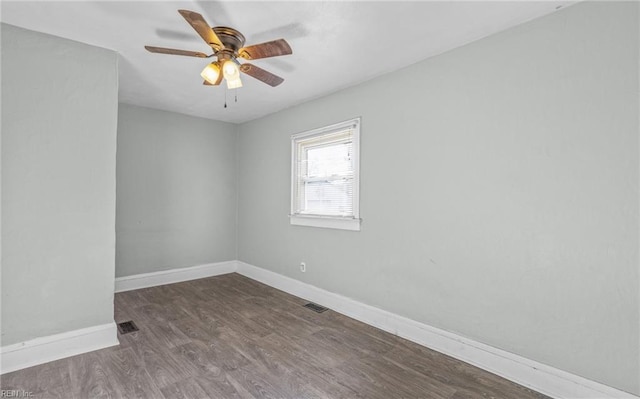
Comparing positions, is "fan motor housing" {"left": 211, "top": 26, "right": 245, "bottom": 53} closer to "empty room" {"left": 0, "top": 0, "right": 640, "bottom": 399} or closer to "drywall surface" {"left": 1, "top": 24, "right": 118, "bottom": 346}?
"empty room" {"left": 0, "top": 0, "right": 640, "bottom": 399}

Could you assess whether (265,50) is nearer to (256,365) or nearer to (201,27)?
(201,27)

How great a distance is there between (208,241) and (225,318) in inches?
75.2

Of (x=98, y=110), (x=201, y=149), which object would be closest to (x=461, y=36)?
(x=98, y=110)

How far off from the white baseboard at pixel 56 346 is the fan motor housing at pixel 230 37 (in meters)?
2.51

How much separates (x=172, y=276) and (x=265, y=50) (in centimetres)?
368

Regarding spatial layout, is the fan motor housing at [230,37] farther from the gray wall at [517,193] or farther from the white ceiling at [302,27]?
the gray wall at [517,193]

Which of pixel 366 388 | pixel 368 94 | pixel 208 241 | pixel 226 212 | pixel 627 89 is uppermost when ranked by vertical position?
pixel 368 94

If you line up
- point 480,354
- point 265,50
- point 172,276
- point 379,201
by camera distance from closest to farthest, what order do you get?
1. point 265,50
2. point 480,354
3. point 379,201
4. point 172,276

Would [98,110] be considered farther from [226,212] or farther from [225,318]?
[226,212]

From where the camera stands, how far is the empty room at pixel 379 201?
1.92 meters

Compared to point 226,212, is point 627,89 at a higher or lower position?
higher

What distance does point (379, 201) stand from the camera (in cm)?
312

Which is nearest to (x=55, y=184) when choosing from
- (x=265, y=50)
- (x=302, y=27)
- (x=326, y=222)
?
(x=265, y=50)

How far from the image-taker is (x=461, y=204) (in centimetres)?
251
